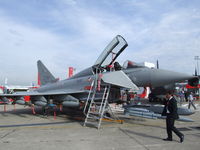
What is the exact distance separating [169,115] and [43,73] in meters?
13.9

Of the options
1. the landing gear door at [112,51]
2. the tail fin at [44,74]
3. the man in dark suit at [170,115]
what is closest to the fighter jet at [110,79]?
the landing gear door at [112,51]

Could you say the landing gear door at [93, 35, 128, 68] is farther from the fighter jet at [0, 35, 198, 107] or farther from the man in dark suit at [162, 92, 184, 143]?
the man in dark suit at [162, 92, 184, 143]

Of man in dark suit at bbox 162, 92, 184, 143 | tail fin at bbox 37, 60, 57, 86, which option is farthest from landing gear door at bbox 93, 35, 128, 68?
tail fin at bbox 37, 60, 57, 86

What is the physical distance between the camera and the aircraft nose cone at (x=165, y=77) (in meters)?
6.93

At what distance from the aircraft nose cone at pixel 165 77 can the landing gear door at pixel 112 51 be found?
208 centimetres

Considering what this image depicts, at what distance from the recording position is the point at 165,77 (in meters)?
7.16

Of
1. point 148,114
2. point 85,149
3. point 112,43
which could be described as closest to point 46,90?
point 112,43

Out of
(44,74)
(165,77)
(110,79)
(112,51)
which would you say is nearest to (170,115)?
(165,77)

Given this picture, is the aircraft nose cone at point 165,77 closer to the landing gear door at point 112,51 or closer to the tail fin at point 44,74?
the landing gear door at point 112,51

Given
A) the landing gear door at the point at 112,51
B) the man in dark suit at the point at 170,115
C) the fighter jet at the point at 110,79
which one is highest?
the landing gear door at the point at 112,51

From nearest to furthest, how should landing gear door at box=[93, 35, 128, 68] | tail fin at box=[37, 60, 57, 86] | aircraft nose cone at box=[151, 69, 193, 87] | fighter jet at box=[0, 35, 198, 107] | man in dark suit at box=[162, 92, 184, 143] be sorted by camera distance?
man in dark suit at box=[162, 92, 184, 143], aircraft nose cone at box=[151, 69, 193, 87], fighter jet at box=[0, 35, 198, 107], landing gear door at box=[93, 35, 128, 68], tail fin at box=[37, 60, 57, 86]

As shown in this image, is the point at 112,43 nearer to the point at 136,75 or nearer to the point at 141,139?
the point at 136,75

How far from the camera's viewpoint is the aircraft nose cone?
22.7ft

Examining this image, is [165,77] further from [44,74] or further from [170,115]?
[44,74]
